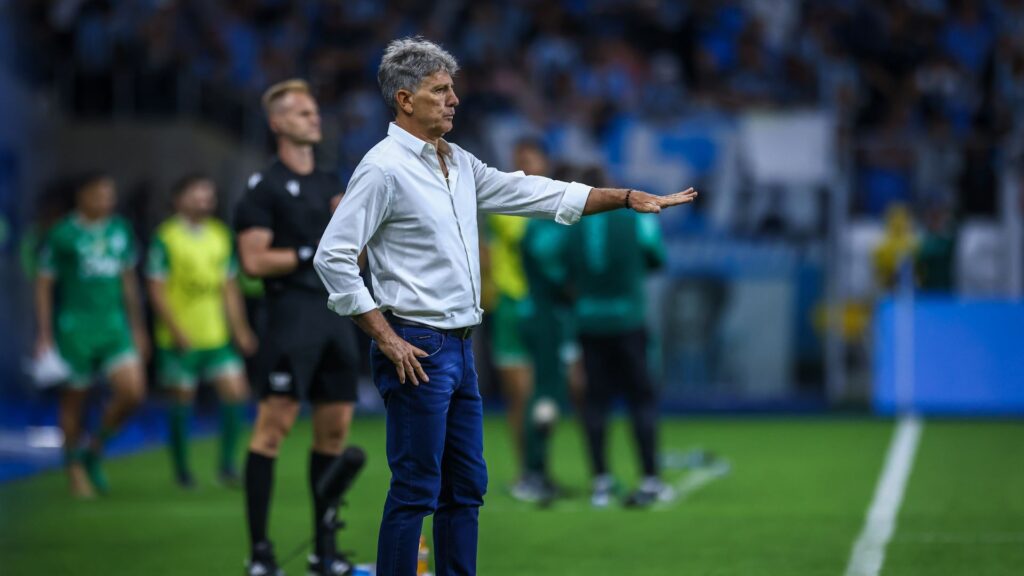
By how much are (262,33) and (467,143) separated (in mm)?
5374

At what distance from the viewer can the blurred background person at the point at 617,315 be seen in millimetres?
10578

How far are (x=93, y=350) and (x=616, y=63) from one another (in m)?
12.1

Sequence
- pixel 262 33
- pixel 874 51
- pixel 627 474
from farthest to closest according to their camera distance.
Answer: pixel 262 33 < pixel 874 51 < pixel 627 474

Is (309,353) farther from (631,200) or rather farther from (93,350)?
(93,350)

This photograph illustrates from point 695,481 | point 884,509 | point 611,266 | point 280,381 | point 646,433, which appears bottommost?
point 695,481

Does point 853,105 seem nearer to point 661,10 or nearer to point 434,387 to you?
point 661,10

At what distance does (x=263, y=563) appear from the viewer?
7.40 metres

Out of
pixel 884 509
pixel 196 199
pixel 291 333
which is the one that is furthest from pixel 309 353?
pixel 196 199

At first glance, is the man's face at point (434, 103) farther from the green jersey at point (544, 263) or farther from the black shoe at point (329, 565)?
the green jersey at point (544, 263)

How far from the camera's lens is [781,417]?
18484mm

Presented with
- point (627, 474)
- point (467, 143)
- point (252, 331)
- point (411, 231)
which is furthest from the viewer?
point (467, 143)

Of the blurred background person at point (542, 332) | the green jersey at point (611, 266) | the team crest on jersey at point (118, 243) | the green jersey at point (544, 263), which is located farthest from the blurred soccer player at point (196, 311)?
the green jersey at point (611, 266)

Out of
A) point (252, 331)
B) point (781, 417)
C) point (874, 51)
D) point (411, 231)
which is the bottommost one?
point (781, 417)

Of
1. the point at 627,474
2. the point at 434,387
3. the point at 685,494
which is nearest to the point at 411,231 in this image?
the point at 434,387
